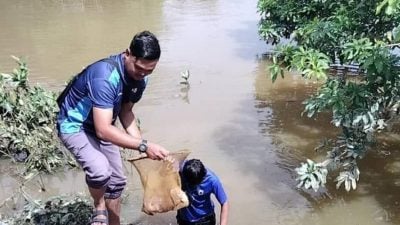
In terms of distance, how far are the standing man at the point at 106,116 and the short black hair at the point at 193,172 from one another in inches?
17.2

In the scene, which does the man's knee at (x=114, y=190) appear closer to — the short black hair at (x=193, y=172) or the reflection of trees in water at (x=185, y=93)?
the short black hair at (x=193, y=172)

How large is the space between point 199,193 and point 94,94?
1203 mm

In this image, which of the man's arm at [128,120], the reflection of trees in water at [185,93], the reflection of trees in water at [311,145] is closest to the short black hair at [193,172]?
the man's arm at [128,120]

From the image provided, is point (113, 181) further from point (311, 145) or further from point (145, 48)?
point (311, 145)

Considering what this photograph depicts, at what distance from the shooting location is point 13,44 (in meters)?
10.4

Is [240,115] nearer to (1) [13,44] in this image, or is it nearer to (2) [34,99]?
(2) [34,99]

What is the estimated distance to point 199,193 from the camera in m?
3.76

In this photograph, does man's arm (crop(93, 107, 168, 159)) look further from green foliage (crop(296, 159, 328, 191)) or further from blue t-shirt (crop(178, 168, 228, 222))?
green foliage (crop(296, 159, 328, 191))

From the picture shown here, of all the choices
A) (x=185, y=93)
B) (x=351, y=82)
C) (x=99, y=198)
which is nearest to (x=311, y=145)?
(x=351, y=82)

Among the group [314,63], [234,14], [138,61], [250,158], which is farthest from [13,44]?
[138,61]

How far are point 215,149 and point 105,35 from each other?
5.96m

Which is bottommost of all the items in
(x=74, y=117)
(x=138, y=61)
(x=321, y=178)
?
(x=321, y=178)

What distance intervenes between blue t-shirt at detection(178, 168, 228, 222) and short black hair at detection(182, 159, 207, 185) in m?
0.06

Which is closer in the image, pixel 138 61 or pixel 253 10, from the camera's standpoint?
pixel 138 61
